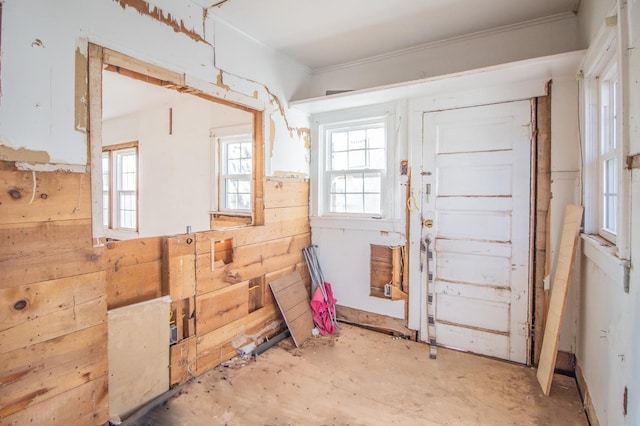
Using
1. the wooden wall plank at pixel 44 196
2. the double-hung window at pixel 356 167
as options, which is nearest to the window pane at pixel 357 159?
the double-hung window at pixel 356 167

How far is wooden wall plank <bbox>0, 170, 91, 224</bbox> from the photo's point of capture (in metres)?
1.58

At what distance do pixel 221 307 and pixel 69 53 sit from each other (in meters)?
1.97

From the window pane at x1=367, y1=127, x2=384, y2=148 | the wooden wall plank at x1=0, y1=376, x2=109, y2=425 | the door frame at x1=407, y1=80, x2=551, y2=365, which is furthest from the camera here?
the window pane at x1=367, y1=127, x2=384, y2=148

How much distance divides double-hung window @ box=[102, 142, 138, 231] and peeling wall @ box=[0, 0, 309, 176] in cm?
372

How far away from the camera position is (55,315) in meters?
1.73

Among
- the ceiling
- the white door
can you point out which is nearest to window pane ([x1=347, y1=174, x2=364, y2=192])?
the white door

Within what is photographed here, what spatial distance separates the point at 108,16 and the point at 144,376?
2243mm

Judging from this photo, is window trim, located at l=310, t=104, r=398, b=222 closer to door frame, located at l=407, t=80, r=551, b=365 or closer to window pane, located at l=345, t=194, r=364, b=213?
window pane, located at l=345, t=194, r=364, b=213

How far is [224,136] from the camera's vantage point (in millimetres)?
4293

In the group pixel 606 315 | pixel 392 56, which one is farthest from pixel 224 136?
pixel 606 315

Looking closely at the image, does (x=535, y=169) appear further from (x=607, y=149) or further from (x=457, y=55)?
(x=457, y=55)

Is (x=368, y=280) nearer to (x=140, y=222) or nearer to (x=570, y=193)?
(x=570, y=193)

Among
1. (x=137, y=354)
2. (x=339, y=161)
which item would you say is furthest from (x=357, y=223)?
(x=137, y=354)

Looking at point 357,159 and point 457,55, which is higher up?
point 457,55
